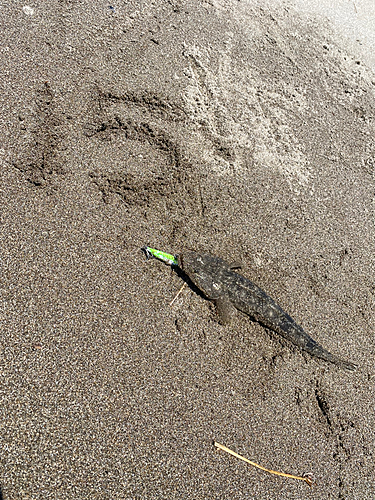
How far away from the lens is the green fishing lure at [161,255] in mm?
2654

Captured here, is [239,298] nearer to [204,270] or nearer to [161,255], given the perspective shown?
[204,270]

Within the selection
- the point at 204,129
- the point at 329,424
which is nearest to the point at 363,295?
the point at 329,424

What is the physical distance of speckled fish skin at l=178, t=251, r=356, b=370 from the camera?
8.77ft

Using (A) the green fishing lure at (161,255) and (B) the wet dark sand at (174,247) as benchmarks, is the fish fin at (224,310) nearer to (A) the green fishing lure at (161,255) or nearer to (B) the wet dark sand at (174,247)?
(B) the wet dark sand at (174,247)

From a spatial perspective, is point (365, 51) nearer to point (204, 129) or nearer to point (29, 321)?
point (204, 129)

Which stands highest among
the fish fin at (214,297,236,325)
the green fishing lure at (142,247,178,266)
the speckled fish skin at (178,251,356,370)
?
the speckled fish skin at (178,251,356,370)

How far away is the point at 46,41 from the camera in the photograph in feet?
10.4

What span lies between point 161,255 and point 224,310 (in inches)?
26.5

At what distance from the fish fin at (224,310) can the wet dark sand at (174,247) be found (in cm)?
6

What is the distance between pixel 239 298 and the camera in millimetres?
2742

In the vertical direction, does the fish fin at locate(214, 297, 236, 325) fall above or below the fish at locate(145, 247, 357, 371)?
below

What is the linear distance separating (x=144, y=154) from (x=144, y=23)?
5.27ft

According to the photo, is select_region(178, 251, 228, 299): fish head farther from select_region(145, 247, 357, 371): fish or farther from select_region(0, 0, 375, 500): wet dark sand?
select_region(0, 0, 375, 500): wet dark sand

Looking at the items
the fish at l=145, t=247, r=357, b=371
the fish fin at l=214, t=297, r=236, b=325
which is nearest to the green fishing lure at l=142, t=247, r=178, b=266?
the fish at l=145, t=247, r=357, b=371
